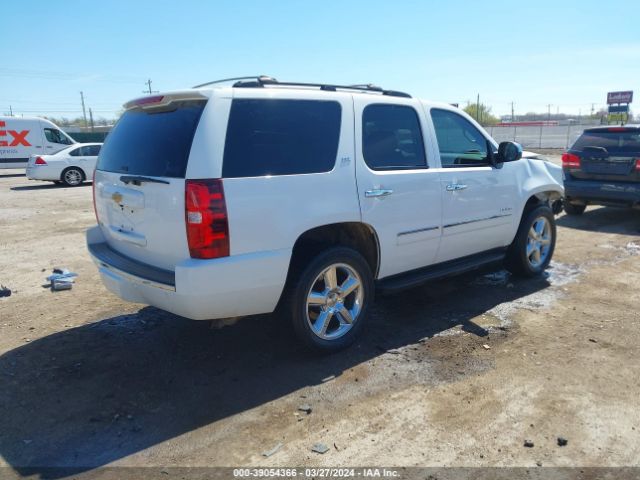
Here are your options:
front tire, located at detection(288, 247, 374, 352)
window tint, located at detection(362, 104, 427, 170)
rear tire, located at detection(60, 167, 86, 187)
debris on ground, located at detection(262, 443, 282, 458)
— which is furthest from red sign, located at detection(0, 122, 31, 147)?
debris on ground, located at detection(262, 443, 282, 458)

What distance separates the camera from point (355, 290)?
4184 millimetres

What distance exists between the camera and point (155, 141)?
11.9 ft

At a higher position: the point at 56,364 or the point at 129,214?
the point at 129,214

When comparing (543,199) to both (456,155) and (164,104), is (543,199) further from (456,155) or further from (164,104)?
(164,104)

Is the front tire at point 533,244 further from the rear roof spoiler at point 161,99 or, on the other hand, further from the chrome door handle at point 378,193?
the rear roof spoiler at point 161,99

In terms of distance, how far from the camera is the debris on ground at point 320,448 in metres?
2.90

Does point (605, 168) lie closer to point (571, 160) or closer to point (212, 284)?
point (571, 160)

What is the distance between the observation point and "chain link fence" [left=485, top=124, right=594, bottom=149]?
38.3 metres

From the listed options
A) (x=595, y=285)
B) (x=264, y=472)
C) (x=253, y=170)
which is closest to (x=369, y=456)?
(x=264, y=472)

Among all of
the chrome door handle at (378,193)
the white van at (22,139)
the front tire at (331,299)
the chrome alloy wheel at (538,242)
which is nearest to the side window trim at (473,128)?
the chrome door handle at (378,193)

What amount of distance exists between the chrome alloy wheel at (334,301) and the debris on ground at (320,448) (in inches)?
42.2

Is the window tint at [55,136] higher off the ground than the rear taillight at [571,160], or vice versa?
the window tint at [55,136]

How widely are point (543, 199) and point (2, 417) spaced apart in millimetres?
Answer: 5536

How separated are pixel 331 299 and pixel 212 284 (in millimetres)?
1092
